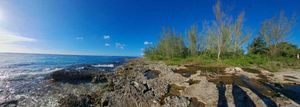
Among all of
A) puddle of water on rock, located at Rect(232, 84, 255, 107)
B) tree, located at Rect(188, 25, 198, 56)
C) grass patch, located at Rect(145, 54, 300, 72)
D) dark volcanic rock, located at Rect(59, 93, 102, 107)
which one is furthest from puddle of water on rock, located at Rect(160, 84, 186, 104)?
tree, located at Rect(188, 25, 198, 56)

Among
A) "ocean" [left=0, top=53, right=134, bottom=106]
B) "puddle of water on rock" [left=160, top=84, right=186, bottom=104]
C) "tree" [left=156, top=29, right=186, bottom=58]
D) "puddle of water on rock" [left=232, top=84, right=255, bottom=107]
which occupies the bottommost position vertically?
"ocean" [left=0, top=53, right=134, bottom=106]

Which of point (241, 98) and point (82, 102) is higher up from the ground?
point (241, 98)

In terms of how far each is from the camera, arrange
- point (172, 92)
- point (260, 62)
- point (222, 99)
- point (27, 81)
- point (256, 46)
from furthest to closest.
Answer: point (256, 46) < point (260, 62) < point (27, 81) < point (172, 92) < point (222, 99)

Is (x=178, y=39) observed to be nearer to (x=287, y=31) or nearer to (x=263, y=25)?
(x=263, y=25)

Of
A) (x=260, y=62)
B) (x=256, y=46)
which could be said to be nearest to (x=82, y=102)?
(x=260, y=62)

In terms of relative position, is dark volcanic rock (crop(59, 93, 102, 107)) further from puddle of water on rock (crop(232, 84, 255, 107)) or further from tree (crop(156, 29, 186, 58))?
tree (crop(156, 29, 186, 58))

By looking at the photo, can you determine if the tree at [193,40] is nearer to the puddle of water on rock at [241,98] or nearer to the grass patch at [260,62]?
the grass patch at [260,62]

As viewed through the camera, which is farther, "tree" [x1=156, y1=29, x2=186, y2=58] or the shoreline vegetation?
"tree" [x1=156, y1=29, x2=186, y2=58]

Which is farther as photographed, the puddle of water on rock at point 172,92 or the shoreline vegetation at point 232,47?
the shoreline vegetation at point 232,47

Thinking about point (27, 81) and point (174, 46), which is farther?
point (174, 46)

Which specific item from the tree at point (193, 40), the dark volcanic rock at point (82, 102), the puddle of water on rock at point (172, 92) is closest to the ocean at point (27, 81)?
the dark volcanic rock at point (82, 102)

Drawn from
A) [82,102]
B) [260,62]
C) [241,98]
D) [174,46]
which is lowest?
[82,102]

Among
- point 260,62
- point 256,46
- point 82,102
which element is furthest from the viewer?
point 256,46

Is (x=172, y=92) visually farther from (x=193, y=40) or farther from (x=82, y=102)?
(x=193, y=40)
